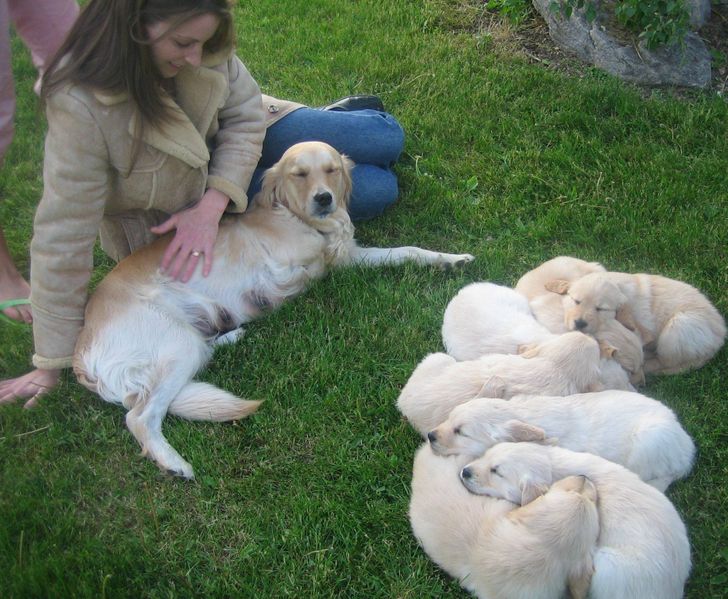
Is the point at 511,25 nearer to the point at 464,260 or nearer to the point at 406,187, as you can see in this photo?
the point at 406,187

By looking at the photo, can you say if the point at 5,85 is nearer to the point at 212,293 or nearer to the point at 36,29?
the point at 36,29

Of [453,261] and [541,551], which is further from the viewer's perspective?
[453,261]

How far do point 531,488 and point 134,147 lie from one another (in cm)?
206

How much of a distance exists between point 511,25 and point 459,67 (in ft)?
2.25

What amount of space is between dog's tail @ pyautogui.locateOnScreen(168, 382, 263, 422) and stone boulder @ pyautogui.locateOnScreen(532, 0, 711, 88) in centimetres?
357

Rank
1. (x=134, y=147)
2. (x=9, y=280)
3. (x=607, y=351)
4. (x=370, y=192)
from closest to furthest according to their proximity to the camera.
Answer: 1. (x=607, y=351)
2. (x=134, y=147)
3. (x=9, y=280)
4. (x=370, y=192)

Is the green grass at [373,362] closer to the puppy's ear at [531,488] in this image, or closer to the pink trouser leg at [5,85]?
the puppy's ear at [531,488]

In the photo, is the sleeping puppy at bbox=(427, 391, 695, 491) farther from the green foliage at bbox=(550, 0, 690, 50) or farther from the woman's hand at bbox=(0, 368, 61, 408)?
the green foliage at bbox=(550, 0, 690, 50)

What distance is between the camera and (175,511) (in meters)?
2.68

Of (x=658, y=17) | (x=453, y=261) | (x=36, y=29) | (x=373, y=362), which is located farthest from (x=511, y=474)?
(x=658, y=17)

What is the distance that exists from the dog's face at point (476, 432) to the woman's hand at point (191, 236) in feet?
4.78

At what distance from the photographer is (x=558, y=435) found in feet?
8.48

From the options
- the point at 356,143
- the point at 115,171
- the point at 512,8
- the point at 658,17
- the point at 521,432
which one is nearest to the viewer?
the point at 521,432

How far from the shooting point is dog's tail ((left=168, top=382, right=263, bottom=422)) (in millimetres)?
2975
